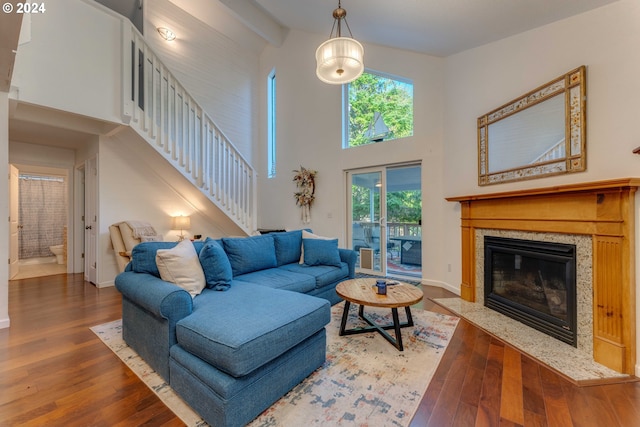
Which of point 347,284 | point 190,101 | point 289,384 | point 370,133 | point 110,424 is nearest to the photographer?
point 110,424

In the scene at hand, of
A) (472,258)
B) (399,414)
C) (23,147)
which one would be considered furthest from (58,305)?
(472,258)

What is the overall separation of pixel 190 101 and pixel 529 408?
503 centimetres

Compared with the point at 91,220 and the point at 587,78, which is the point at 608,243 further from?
the point at 91,220

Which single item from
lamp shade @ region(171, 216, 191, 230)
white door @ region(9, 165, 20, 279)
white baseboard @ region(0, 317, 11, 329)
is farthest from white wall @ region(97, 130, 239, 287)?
white door @ region(9, 165, 20, 279)

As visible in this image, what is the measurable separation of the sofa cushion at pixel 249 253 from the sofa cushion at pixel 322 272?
0.81 ft

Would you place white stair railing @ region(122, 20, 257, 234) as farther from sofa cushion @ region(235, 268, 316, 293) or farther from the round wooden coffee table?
the round wooden coffee table

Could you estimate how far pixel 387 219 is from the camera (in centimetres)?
477

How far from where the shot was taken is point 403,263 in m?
5.20

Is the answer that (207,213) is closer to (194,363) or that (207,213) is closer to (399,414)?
(194,363)

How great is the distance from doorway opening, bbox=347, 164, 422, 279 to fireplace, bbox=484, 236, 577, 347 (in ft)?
4.65

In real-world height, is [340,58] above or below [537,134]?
above

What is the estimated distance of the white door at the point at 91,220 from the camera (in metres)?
4.17

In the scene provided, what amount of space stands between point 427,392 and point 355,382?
17.6 inches

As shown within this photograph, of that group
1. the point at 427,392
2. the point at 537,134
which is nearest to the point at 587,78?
the point at 537,134
